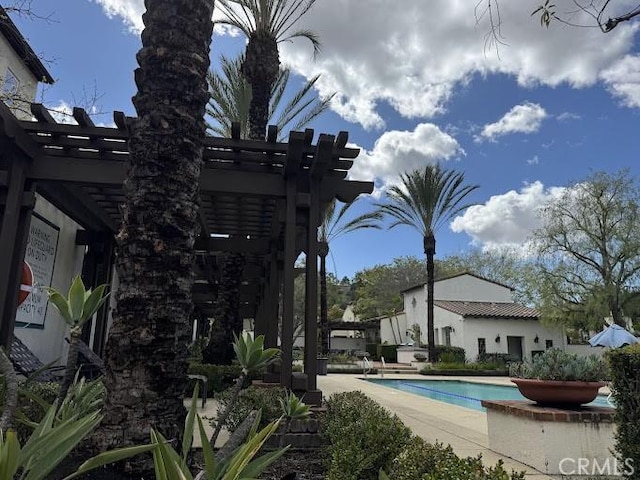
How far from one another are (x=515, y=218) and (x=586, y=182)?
2700 cm

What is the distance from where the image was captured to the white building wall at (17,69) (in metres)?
10.8

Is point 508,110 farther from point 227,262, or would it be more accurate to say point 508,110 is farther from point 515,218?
point 515,218

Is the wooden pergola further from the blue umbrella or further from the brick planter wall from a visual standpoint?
the blue umbrella

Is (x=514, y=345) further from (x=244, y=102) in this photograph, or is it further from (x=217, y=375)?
(x=217, y=375)

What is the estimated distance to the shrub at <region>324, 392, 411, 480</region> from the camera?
3.06 m

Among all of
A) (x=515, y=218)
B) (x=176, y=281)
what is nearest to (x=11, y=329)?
(x=176, y=281)

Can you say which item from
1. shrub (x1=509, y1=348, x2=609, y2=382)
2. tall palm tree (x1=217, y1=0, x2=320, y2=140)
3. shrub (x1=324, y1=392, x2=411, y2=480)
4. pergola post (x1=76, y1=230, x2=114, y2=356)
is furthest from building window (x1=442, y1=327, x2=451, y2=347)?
shrub (x1=324, y1=392, x2=411, y2=480)

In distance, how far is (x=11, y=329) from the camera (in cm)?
607

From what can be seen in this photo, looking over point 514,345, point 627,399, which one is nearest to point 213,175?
point 627,399

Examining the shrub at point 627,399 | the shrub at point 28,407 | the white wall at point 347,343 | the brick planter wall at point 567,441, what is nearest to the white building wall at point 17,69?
the shrub at point 28,407

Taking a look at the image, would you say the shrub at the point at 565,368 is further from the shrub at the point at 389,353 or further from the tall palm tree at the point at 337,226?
the shrub at the point at 389,353

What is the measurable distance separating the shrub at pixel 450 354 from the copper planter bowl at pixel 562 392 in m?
21.3

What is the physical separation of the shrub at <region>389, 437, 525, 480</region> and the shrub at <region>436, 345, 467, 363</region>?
76.3 ft

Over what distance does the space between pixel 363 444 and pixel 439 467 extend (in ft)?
3.98
